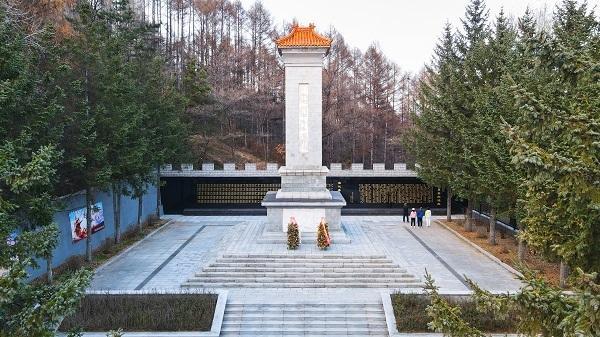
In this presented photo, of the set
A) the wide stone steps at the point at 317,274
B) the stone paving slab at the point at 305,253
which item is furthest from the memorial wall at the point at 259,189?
the wide stone steps at the point at 317,274

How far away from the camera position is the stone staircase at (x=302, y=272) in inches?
584

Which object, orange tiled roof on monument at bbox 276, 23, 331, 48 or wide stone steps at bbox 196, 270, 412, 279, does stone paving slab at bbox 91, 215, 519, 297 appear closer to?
wide stone steps at bbox 196, 270, 412, 279

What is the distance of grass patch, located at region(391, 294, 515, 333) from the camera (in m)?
11.5

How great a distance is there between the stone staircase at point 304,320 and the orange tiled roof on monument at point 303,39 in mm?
9930

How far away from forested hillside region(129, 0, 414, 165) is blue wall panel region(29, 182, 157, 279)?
1225 centimetres

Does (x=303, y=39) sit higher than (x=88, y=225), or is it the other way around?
(x=303, y=39)

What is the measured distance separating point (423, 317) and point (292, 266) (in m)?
4.88

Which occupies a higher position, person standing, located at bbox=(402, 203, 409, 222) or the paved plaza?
person standing, located at bbox=(402, 203, 409, 222)

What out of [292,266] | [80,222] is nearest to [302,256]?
[292,266]

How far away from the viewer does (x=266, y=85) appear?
39.8 meters

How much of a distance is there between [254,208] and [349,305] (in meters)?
→ 15.8

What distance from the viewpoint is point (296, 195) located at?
19.2m

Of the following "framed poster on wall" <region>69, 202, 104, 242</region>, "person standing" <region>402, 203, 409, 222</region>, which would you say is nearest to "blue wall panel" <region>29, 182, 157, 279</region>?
"framed poster on wall" <region>69, 202, 104, 242</region>

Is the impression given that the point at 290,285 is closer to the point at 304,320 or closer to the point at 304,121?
the point at 304,320
